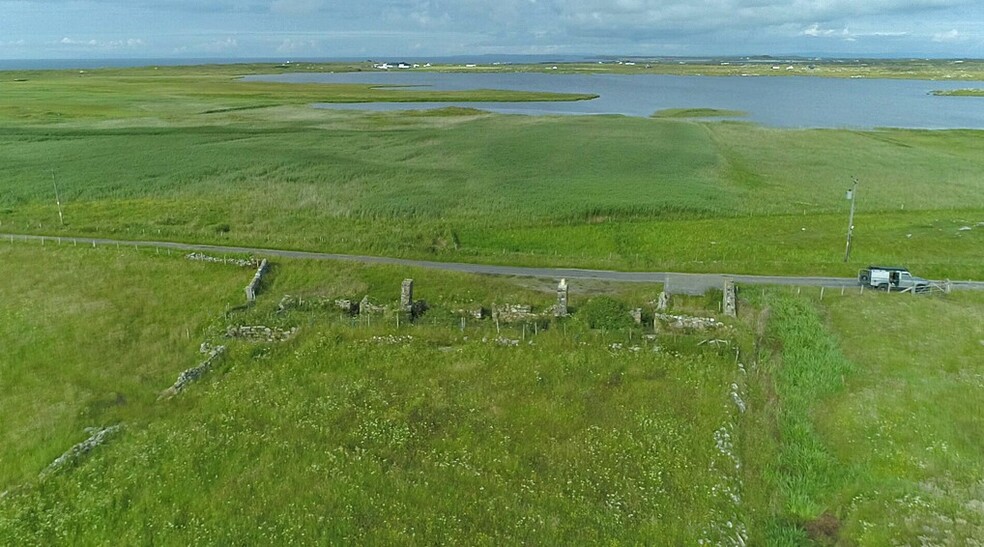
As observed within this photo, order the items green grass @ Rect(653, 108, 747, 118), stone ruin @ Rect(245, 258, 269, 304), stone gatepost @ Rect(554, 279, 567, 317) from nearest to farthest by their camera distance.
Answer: stone gatepost @ Rect(554, 279, 567, 317) < stone ruin @ Rect(245, 258, 269, 304) < green grass @ Rect(653, 108, 747, 118)

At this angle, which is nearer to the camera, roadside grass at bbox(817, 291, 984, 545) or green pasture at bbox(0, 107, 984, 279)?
roadside grass at bbox(817, 291, 984, 545)

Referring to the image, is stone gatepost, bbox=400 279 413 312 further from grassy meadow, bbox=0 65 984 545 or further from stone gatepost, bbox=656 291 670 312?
stone gatepost, bbox=656 291 670 312

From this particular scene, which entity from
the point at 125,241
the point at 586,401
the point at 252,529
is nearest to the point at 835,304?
the point at 586,401

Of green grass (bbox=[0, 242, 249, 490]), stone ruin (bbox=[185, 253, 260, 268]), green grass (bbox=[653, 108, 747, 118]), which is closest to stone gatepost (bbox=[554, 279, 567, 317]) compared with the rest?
green grass (bbox=[0, 242, 249, 490])

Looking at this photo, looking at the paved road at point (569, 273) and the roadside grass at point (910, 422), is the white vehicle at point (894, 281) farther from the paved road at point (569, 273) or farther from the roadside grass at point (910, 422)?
the roadside grass at point (910, 422)

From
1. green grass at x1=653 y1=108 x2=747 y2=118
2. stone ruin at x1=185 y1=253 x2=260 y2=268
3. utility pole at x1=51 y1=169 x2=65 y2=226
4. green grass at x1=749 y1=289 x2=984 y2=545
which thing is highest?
green grass at x1=653 y1=108 x2=747 y2=118

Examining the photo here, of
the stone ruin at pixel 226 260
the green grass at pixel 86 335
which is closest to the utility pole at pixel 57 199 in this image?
the green grass at pixel 86 335

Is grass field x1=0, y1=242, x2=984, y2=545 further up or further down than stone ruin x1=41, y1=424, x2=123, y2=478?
further down
